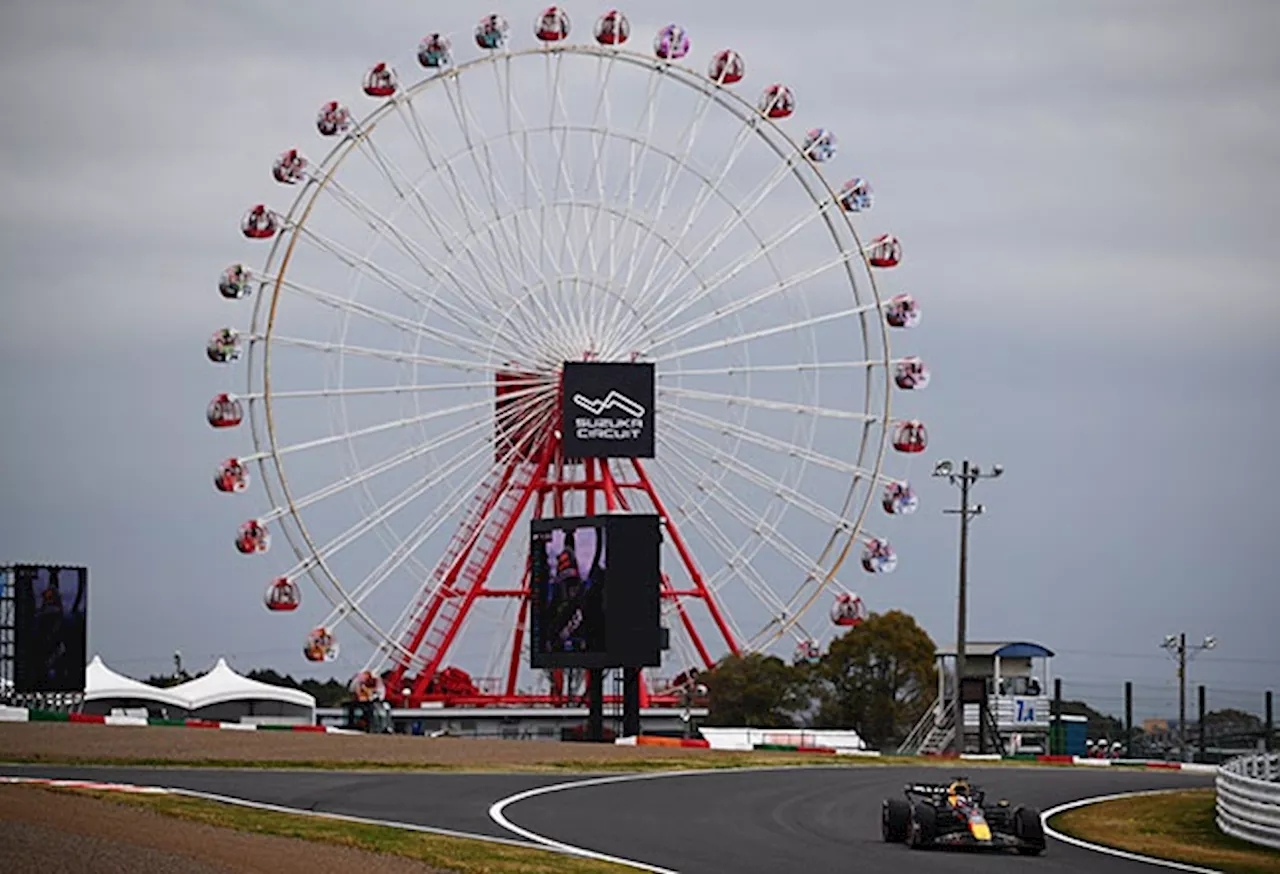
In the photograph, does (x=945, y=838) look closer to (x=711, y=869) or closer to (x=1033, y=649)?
(x=711, y=869)

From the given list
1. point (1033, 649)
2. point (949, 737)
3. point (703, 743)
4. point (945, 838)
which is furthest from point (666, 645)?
point (945, 838)

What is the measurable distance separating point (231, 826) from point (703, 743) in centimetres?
3630

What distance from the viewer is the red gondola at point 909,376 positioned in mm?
71188

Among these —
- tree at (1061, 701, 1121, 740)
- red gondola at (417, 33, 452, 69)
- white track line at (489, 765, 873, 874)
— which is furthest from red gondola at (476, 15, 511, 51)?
tree at (1061, 701, 1121, 740)

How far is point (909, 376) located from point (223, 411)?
22199 millimetres

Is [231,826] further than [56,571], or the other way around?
[56,571]

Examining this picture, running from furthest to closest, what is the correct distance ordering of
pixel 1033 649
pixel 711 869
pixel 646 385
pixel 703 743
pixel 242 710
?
1. pixel 242 710
2. pixel 1033 649
3. pixel 646 385
4. pixel 703 743
5. pixel 711 869

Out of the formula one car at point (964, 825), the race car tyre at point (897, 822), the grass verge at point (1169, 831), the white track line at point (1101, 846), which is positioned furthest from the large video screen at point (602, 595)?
the formula one car at point (964, 825)

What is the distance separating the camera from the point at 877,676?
91.4 metres

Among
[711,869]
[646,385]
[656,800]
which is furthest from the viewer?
[646,385]

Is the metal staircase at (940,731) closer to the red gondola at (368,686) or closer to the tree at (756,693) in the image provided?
the tree at (756,693)

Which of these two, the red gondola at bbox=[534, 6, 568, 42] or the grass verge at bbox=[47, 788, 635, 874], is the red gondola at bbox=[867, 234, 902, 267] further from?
the grass verge at bbox=[47, 788, 635, 874]

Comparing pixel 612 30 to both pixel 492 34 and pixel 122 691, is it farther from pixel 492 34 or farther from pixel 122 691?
pixel 122 691

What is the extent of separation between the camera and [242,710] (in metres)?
100
